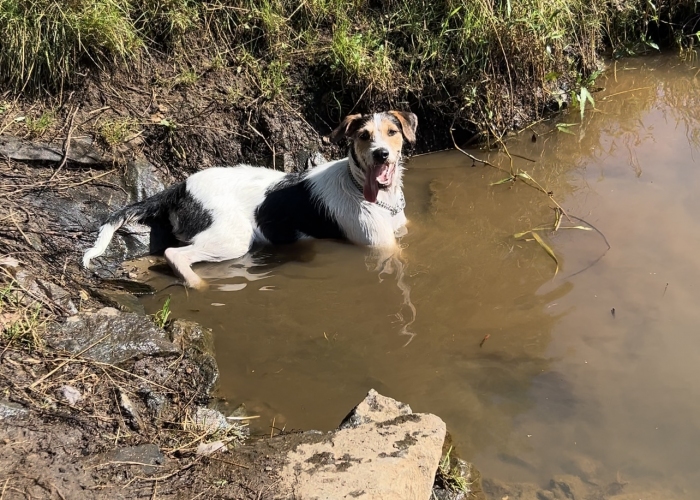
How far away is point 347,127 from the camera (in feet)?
17.1

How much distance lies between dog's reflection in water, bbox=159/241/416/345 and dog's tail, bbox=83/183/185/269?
1.52ft

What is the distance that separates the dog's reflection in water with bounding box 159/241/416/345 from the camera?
4.88 meters

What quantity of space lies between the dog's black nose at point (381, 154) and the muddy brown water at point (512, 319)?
0.77 meters

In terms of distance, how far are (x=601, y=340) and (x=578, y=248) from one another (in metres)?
1.14

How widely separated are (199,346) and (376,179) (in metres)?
2.16

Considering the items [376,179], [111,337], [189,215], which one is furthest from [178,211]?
[111,337]

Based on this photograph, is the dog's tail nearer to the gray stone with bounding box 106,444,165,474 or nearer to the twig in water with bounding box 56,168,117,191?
the twig in water with bounding box 56,168,117,191

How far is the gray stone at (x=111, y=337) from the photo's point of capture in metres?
3.57

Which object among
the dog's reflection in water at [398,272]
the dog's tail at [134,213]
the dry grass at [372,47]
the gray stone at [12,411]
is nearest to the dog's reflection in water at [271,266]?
the dog's reflection in water at [398,272]

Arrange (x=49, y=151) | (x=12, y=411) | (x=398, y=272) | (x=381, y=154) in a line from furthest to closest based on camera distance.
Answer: (x=49, y=151) → (x=381, y=154) → (x=398, y=272) → (x=12, y=411)

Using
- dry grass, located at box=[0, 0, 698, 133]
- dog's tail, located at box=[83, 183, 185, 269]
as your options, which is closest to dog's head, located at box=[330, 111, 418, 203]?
dry grass, located at box=[0, 0, 698, 133]

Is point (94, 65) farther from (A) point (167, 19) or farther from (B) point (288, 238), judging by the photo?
(B) point (288, 238)

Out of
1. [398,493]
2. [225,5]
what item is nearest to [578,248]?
[398,493]

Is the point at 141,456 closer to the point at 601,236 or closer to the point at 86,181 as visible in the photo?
the point at 86,181
